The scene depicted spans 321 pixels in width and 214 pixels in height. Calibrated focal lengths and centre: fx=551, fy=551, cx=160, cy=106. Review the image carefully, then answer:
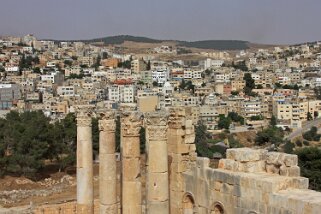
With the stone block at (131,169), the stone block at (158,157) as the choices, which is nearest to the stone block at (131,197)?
the stone block at (131,169)

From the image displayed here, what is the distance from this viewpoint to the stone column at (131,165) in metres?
14.1

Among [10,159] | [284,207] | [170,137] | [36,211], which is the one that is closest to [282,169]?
[284,207]

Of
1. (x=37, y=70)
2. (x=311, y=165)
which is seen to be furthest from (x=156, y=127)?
(x=37, y=70)

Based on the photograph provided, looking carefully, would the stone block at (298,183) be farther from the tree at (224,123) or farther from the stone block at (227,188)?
the tree at (224,123)

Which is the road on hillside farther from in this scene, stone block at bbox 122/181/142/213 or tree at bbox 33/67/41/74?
tree at bbox 33/67/41/74

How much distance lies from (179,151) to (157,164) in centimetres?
246

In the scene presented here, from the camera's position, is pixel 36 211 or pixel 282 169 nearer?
pixel 282 169

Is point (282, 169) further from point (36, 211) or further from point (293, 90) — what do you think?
point (293, 90)

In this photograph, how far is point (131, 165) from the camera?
14.2 meters

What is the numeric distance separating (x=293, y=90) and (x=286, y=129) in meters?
45.7

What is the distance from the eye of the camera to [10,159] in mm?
40938

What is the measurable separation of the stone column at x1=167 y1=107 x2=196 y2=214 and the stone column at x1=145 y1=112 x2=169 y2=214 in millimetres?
2206

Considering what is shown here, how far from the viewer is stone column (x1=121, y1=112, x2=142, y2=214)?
46.3 feet

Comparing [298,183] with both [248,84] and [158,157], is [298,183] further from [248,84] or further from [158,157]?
[248,84]
